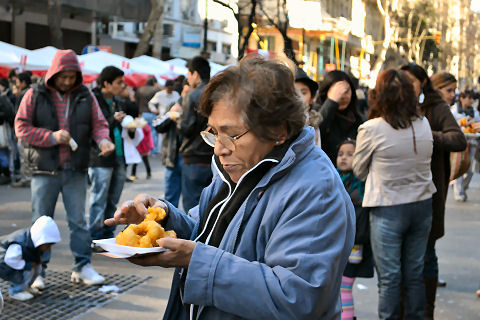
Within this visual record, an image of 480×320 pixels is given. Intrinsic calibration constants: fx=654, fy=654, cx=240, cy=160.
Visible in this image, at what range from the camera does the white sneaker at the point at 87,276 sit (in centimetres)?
598

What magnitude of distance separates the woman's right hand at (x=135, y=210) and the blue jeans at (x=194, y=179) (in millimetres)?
4343

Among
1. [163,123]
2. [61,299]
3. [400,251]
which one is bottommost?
[61,299]

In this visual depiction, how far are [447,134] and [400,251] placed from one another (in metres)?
1.02

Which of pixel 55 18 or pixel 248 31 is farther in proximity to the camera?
pixel 55 18

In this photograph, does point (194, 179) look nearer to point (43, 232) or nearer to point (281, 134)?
point (43, 232)

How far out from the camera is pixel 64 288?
5887 millimetres

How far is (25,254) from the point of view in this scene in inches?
213

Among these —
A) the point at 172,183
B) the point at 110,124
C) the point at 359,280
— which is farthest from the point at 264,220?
the point at 172,183

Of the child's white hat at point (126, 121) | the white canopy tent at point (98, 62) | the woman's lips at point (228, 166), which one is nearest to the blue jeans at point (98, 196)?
the child's white hat at point (126, 121)

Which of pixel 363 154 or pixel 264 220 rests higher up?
pixel 264 220

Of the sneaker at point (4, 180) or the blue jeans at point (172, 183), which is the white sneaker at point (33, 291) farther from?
the sneaker at point (4, 180)

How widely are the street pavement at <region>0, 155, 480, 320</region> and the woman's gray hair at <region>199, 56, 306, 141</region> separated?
11.2 feet

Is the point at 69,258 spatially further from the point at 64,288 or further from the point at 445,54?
the point at 445,54

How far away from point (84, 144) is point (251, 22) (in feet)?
15.4
